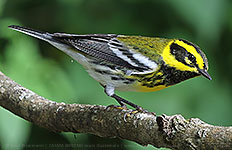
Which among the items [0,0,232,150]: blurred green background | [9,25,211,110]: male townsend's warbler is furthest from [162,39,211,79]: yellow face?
[0,0,232,150]: blurred green background

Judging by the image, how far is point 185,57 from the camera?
9.64ft

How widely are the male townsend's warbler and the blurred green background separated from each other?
0.29 metres

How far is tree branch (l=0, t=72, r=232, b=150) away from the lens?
1.87 metres

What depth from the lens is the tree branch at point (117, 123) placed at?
1.87 meters

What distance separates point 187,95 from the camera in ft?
12.1

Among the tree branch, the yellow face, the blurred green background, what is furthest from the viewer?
the blurred green background

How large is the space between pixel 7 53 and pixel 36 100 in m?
0.92

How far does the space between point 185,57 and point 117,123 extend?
0.85 m

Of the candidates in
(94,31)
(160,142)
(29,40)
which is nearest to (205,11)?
(94,31)

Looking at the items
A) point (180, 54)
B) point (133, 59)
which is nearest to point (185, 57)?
point (180, 54)

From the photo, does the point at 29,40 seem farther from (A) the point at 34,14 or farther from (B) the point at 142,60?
(B) the point at 142,60

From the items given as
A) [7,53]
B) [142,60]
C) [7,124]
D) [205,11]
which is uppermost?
[205,11]

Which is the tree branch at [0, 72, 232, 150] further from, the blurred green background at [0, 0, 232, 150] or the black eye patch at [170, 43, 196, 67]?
the black eye patch at [170, 43, 196, 67]

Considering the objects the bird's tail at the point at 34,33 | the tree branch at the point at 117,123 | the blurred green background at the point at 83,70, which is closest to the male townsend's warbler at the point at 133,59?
the bird's tail at the point at 34,33
